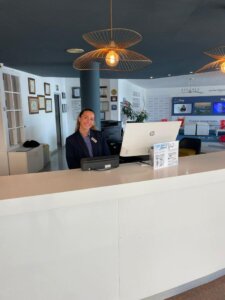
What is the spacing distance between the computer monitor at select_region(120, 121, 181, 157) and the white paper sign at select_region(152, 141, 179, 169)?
13 cm

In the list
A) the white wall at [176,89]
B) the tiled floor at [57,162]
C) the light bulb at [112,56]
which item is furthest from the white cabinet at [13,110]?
the white wall at [176,89]

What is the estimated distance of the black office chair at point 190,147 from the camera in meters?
4.86

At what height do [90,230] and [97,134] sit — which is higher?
[97,134]

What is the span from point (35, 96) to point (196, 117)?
640cm

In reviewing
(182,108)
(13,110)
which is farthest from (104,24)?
(182,108)

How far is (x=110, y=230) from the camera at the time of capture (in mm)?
1694

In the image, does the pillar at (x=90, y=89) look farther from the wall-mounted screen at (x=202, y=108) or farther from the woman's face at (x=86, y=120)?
the wall-mounted screen at (x=202, y=108)

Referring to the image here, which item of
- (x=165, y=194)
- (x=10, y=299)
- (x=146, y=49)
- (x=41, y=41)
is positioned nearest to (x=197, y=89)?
(x=146, y=49)

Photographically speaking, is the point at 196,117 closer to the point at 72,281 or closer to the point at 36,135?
the point at 36,135

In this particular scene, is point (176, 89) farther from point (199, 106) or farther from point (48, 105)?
point (48, 105)

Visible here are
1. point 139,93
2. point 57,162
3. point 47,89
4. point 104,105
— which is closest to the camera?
point 57,162

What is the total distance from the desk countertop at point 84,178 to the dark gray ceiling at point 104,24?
169 cm

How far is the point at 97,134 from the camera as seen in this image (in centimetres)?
Answer: 266

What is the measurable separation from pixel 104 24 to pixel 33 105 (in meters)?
4.72
